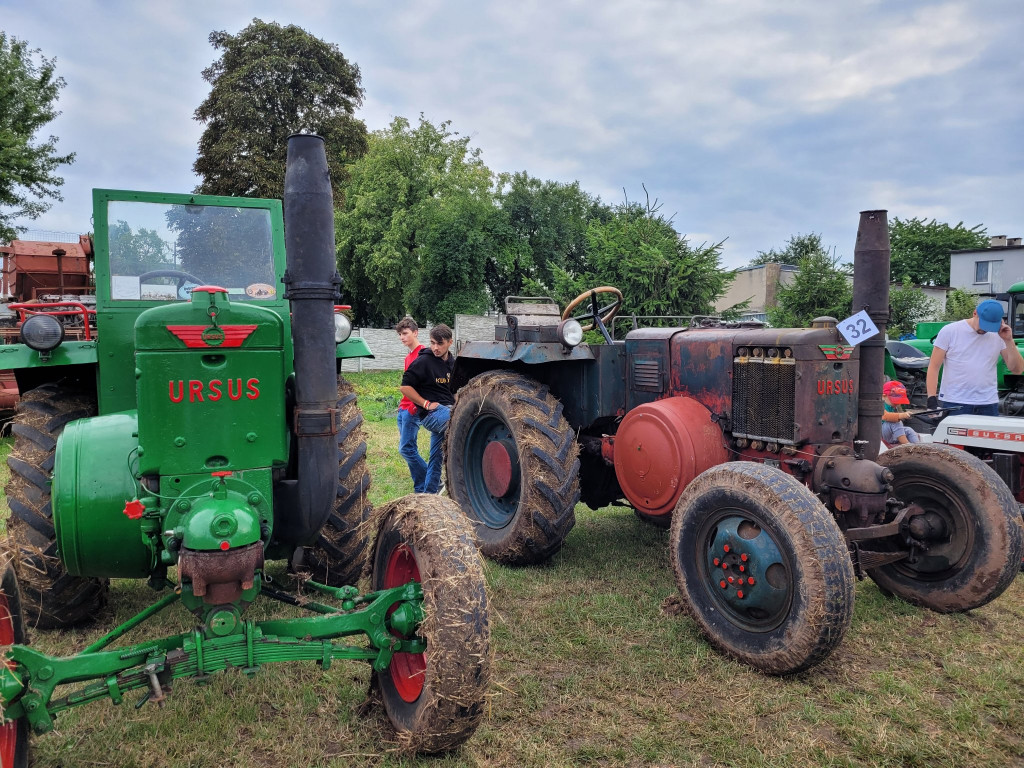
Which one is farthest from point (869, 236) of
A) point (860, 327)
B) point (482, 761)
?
point (482, 761)

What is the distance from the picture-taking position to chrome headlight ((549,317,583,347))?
185 inches

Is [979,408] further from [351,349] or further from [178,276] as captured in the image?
[178,276]

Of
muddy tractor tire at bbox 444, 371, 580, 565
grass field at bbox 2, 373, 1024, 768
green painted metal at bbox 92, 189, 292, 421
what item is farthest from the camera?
muddy tractor tire at bbox 444, 371, 580, 565

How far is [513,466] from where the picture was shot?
4.91 m

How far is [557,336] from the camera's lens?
4801 millimetres

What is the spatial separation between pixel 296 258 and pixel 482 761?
1963 mm

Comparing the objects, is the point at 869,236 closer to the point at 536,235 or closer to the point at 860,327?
the point at 860,327

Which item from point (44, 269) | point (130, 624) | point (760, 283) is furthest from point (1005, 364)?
point (760, 283)

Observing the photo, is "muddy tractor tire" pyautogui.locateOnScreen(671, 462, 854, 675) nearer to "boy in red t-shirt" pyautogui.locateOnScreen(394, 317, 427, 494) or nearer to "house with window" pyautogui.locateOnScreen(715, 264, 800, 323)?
"boy in red t-shirt" pyautogui.locateOnScreen(394, 317, 427, 494)

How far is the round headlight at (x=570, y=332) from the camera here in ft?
15.4

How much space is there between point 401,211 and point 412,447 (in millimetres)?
23295

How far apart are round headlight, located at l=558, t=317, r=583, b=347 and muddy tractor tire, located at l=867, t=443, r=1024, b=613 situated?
1.96 m

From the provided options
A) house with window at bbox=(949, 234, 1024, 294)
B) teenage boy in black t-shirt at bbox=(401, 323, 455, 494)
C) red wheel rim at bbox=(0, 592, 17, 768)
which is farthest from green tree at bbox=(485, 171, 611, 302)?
red wheel rim at bbox=(0, 592, 17, 768)

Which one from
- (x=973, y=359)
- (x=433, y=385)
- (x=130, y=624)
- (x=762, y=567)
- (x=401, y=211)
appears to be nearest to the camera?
(x=130, y=624)
